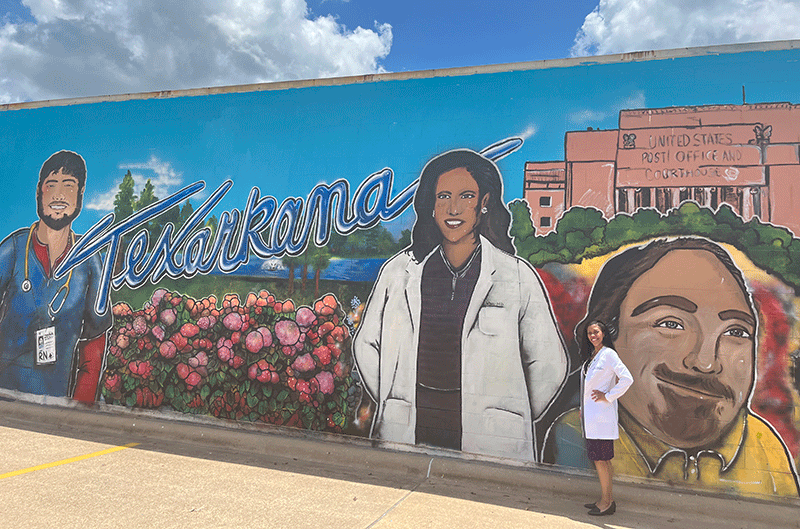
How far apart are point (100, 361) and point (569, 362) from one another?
6136 millimetres

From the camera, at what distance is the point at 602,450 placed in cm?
457

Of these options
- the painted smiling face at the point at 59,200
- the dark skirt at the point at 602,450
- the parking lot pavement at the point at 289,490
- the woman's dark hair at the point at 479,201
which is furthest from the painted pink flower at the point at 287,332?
the painted smiling face at the point at 59,200

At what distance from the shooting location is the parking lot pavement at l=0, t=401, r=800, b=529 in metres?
4.28

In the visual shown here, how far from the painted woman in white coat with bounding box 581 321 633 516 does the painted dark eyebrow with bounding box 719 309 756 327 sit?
3.89ft

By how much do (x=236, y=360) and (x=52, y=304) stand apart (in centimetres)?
320

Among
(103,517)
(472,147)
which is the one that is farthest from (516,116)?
(103,517)

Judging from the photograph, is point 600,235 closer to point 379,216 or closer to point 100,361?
point 379,216

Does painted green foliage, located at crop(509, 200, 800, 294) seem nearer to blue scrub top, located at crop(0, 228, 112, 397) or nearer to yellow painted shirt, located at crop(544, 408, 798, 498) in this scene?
yellow painted shirt, located at crop(544, 408, 798, 498)

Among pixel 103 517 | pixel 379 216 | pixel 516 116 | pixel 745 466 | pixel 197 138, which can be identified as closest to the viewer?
pixel 103 517

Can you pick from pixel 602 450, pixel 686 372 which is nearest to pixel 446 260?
pixel 602 450

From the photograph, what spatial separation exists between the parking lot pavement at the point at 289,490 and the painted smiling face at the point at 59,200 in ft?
9.87

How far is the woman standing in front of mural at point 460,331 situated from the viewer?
18.0ft

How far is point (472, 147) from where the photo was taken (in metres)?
5.83

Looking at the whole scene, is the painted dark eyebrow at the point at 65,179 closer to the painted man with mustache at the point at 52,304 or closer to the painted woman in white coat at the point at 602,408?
the painted man with mustache at the point at 52,304
